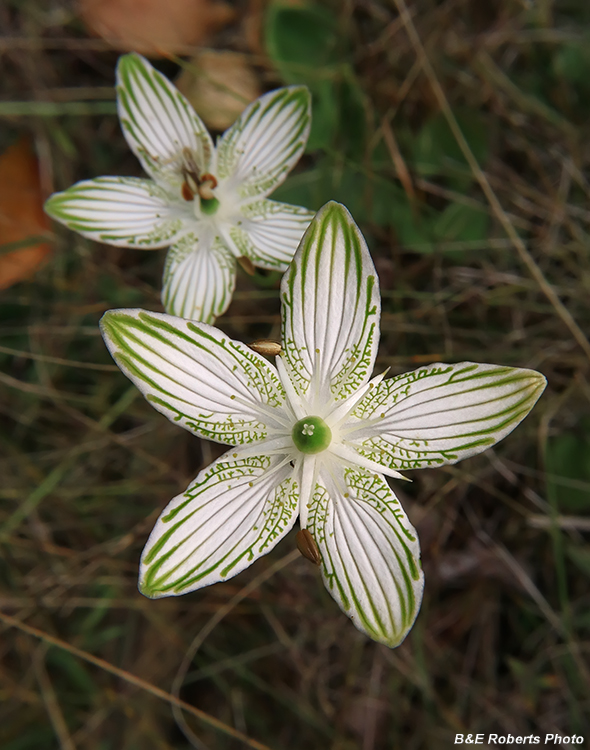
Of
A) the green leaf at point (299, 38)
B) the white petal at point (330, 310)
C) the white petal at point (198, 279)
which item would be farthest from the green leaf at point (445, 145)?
the white petal at point (330, 310)

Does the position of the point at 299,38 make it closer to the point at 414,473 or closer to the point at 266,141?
the point at 266,141

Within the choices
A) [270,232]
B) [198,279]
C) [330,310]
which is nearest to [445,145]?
[270,232]

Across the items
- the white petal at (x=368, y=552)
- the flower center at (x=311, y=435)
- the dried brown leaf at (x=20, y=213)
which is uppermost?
the dried brown leaf at (x=20, y=213)

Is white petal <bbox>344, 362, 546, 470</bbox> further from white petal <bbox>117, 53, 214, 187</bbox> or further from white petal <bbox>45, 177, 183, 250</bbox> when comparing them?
white petal <bbox>117, 53, 214, 187</bbox>

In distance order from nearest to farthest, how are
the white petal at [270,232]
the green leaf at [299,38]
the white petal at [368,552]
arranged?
1. the white petal at [368,552]
2. the white petal at [270,232]
3. the green leaf at [299,38]

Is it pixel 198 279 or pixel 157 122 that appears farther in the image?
pixel 157 122

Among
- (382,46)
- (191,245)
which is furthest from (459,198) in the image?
(191,245)

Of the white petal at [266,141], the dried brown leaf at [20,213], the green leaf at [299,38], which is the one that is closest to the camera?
the white petal at [266,141]

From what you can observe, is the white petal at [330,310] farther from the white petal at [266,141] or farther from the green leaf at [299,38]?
the green leaf at [299,38]
